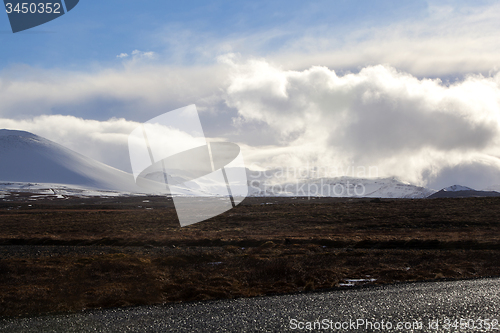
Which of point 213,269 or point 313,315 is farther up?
point 313,315

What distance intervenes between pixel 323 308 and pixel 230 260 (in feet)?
26.2

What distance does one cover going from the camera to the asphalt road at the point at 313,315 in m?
7.62

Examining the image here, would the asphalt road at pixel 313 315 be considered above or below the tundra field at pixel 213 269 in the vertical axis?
above

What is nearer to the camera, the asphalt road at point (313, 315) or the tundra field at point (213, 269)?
the asphalt road at point (313, 315)

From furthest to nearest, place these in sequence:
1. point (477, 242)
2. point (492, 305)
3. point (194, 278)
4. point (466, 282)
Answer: point (477, 242) → point (194, 278) → point (466, 282) → point (492, 305)

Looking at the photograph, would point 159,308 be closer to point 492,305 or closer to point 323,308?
point 323,308

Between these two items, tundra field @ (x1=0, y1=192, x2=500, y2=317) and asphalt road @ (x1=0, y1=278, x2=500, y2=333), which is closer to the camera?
asphalt road @ (x1=0, y1=278, x2=500, y2=333)

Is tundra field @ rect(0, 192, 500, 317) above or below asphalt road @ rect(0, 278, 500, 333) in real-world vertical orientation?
below

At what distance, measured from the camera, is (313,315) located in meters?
8.30

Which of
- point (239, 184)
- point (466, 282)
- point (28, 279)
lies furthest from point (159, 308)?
point (239, 184)

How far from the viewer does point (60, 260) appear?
16.9m

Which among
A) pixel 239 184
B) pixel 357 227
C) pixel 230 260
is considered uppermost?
pixel 239 184

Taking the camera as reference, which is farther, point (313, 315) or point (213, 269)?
point (213, 269)

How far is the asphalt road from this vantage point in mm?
7617
